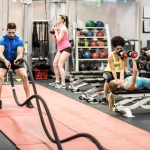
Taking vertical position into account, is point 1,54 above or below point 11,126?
above

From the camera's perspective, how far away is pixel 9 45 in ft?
14.9

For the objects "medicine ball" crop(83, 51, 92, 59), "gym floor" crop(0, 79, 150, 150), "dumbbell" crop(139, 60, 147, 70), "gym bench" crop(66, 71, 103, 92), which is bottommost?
"gym floor" crop(0, 79, 150, 150)

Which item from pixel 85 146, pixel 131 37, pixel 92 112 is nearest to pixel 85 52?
pixel 131 37

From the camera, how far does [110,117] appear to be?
13.4 feet

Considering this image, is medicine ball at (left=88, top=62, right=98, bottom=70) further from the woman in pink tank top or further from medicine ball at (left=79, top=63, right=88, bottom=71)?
the woman in pink tank top

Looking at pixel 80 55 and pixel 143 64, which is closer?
pixel 143 64

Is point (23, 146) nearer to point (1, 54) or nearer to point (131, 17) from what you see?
point (1, 54)

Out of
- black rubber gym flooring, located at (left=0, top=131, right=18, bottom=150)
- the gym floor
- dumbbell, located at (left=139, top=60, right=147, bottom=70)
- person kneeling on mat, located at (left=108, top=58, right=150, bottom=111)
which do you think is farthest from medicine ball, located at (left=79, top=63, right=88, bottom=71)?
black rubber gym flooring, located at (left=0, top=131, right=18, bottom=150)

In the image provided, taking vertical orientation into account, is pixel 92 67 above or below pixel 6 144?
above

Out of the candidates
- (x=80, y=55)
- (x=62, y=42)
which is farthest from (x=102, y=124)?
(x=80, y=55)

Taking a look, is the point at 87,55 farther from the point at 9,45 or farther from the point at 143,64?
the point at 9,45

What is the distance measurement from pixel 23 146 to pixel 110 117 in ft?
5.08

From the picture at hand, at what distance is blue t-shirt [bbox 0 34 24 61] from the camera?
453 cm

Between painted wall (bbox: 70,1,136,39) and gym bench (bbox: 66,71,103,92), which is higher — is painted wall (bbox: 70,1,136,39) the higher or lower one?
the higher one
